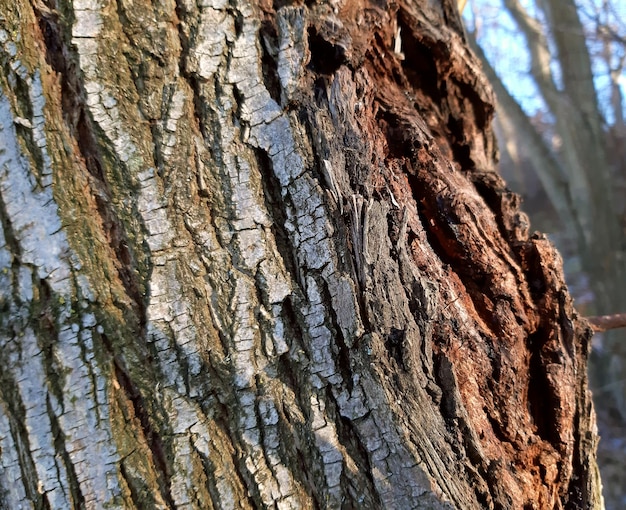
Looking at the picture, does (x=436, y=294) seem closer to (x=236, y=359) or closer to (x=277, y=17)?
(x=236, y=359)

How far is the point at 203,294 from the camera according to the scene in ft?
2.93

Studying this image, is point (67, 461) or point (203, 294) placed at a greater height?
point (203, 294)

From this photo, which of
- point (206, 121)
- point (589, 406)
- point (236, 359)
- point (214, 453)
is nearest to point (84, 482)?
point (214, 453)

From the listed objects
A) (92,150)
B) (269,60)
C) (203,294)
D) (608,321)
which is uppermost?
(269,60)

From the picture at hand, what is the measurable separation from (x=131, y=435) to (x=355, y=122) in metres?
0.78

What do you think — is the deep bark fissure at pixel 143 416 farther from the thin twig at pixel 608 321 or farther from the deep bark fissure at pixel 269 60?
the thin twig at pixel 608 321

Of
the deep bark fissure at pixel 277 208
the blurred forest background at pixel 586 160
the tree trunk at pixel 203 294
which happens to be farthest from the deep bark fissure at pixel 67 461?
the blurred forest background at pixel 586 160

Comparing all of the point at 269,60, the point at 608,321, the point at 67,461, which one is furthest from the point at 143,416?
the point at 608,321

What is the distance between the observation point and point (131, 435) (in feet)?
2.85

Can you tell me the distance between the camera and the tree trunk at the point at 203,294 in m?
0.87

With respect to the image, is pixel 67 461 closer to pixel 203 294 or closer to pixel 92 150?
pixel 203 294

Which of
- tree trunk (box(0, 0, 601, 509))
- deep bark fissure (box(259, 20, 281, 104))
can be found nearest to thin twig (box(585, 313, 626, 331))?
tree trunk (box(0, 0, 601, 509))

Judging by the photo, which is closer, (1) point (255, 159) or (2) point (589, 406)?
(1) point (255, 159)

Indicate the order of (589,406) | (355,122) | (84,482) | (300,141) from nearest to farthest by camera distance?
(84,482)
(300,141)
(355,122)
(589,406)
